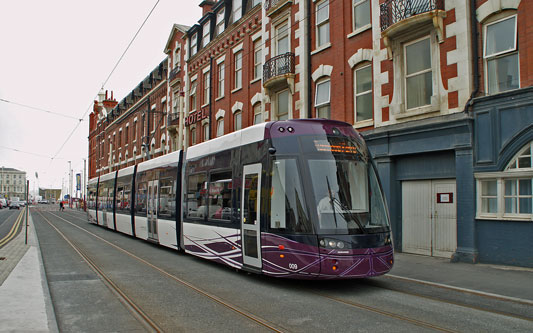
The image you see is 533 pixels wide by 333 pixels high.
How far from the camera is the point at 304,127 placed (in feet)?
28.4

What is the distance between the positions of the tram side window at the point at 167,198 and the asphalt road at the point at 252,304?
325 cm

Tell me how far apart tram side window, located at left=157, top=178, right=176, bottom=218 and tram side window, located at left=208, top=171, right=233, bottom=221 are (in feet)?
9.58

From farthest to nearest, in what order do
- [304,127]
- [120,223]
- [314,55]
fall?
[120,223] → [314,55] → [304,127]

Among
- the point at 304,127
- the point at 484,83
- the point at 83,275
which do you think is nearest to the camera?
the point at 304,127

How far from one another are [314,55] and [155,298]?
42.2ft

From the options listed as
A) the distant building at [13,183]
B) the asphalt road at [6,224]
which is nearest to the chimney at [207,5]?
the asphalt road at [6,224]

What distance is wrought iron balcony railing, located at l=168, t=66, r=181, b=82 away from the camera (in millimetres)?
32562

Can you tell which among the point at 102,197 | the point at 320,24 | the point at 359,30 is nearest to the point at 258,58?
the point at 320,24

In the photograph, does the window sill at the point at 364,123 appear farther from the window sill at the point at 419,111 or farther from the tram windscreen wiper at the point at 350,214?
the tram windscreen wiper at the point at 350,214

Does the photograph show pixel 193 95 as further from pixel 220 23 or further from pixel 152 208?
pixel 152 208

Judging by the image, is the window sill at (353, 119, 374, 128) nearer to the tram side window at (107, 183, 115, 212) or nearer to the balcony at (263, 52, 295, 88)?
the balcony at (263, 52, 295, 88)

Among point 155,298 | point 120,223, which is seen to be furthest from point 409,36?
point 120,223

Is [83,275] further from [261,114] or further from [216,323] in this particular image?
[261,114]

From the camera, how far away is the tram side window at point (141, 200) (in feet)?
55.8
